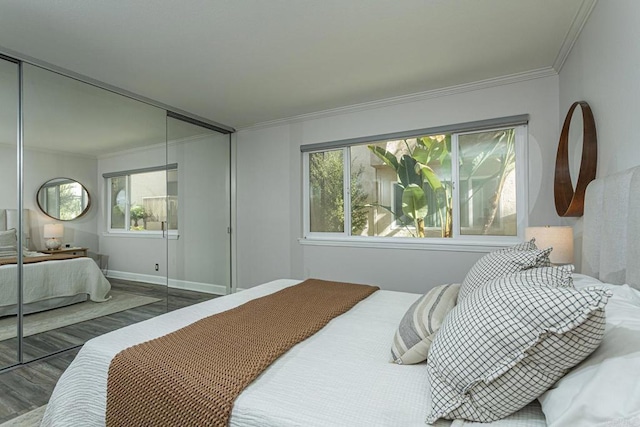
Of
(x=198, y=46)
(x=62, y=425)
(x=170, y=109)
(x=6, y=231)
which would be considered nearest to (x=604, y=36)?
(x=198, y=46)

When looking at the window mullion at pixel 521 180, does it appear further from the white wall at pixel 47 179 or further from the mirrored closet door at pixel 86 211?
the white wall at pixel 47 179

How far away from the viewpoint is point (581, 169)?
2166mm

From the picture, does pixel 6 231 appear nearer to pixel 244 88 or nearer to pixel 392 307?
pixel 244 88

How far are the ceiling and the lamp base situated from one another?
→ 1.47m

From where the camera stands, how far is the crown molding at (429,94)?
10.0 ft

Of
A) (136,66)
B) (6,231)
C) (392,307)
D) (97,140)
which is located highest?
(136,66)

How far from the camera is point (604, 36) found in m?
1.94

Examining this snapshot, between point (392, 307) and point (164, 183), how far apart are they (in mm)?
2962

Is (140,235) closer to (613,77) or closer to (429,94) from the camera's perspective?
(429,94)

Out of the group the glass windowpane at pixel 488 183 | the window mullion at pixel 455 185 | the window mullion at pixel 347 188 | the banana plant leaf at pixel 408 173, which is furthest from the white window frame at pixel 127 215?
the glass windowpane at pixel 488 183

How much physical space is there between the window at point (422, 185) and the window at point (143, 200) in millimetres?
1629

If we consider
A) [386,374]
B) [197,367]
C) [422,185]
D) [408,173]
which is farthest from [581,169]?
[197,367]

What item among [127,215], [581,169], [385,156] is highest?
[385,156]

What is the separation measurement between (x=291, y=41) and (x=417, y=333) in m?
2.21
